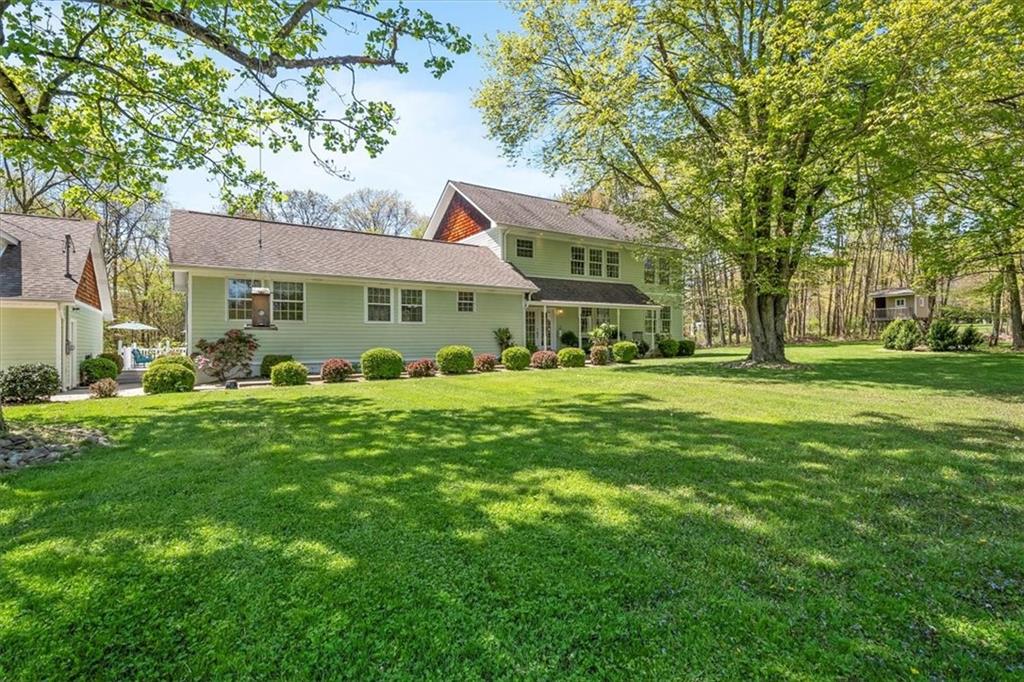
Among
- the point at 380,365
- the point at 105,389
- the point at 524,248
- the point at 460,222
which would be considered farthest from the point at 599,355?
the point at 105,389

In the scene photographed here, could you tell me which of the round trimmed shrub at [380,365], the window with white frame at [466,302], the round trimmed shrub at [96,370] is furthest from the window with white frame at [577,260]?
the round trimmed shrub at [96,370]

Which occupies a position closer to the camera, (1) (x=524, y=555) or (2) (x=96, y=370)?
(1) (x=524, y=555)

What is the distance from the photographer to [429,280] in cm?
1691

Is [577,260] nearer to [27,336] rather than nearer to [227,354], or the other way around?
[227,354]

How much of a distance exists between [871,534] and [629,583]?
1964 millimetres

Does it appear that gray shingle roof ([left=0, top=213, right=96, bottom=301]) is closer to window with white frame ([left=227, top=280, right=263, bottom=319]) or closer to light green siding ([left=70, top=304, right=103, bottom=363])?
light green siding ([left=70, top=304, right=103, bottom=363])

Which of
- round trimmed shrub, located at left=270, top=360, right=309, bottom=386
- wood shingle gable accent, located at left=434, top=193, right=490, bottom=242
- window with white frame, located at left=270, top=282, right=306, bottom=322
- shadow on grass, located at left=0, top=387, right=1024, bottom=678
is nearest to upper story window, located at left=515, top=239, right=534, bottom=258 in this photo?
wood shingle gable accent, located at left=434, top=193, right=490, bottom=242

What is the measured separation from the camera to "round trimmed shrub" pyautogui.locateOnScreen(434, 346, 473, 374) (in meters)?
14.7

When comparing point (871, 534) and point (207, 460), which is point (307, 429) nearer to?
point (207, 460)

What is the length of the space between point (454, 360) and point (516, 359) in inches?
88.3

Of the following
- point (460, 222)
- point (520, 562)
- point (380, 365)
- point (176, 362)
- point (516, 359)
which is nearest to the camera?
point (520, 562)

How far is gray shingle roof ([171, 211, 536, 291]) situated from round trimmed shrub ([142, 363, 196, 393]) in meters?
3.27

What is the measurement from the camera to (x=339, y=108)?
8.41m

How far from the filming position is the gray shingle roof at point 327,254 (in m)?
14.3
